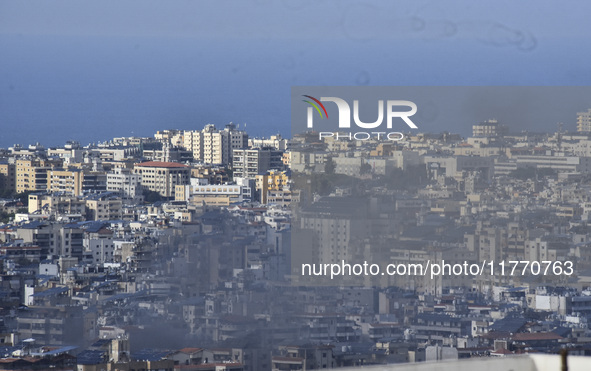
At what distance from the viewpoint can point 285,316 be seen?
12.0 metres

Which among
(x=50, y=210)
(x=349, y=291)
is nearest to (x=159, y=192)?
(x=50, y=210)

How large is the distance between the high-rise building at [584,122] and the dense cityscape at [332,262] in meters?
0.03

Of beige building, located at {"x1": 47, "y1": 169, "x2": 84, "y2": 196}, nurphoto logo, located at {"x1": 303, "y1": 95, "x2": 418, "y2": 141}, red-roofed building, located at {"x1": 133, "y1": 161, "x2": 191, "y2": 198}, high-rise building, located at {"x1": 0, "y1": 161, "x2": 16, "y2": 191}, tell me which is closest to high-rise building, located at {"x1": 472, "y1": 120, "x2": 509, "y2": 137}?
nurphoto logo, located at {"x1": 303, "y1": 95, "x2": 418, "y2": 141}

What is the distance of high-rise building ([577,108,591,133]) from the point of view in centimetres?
1522

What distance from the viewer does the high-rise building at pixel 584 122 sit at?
49.9ft

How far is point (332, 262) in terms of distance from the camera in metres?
13.6

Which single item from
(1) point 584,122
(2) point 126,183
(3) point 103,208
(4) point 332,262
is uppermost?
(1) point 584,122

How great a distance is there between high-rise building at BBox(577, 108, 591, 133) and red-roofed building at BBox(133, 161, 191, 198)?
8269mm

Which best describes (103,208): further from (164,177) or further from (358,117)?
(358,117)

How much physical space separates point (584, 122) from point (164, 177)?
881 centimetres

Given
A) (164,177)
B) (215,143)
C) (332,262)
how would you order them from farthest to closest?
(215,143)
(164,177)
(332,262)

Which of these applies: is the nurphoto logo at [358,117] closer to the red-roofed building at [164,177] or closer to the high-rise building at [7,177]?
the red-roofed building at [164,177]

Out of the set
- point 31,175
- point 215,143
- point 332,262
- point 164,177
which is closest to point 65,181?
point 31,175

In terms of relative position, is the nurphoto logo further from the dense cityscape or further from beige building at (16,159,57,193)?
beige building at (16,159,57,193)
